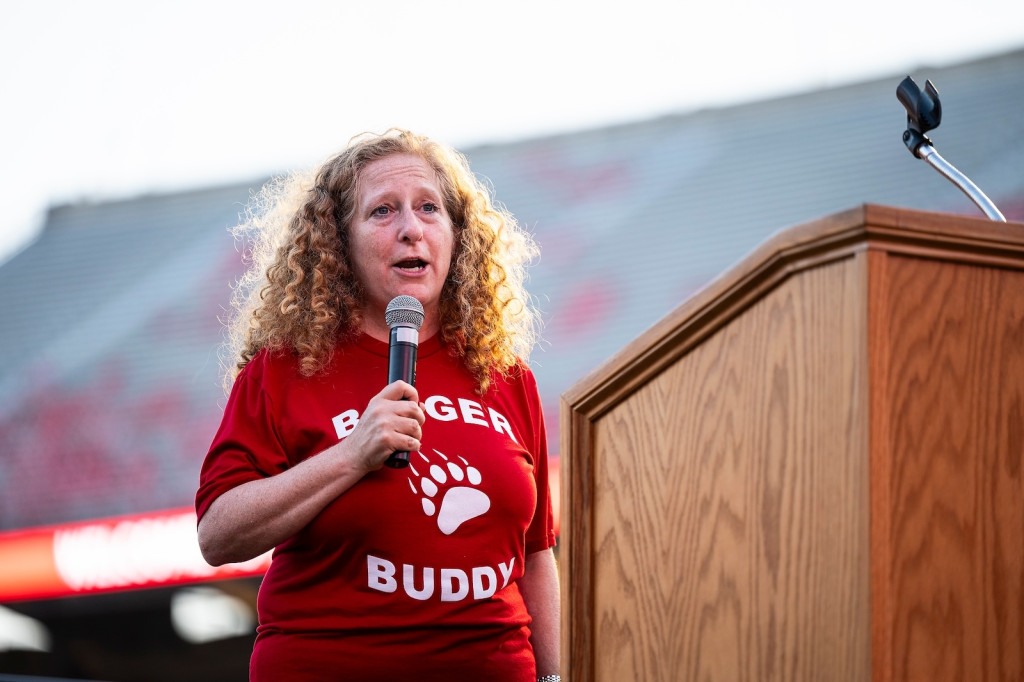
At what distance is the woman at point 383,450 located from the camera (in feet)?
4.53

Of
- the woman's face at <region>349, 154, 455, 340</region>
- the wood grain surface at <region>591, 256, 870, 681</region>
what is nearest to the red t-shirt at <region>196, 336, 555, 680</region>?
the woman's face at <region>349, 154, 455, 340</region>

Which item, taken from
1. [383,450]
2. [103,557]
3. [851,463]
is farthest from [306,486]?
[103,557]

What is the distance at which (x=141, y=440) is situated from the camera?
6699 millimetres

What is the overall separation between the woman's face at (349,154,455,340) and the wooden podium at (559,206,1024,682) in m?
0.61

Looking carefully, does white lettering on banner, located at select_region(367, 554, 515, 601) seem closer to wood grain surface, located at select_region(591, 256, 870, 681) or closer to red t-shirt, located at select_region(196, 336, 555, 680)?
red t-shirt, located at select_region(196, 336, 555, 680)

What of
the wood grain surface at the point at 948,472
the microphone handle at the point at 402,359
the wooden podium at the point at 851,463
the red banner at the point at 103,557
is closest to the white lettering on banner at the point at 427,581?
the microphone handle at the point at 402,359

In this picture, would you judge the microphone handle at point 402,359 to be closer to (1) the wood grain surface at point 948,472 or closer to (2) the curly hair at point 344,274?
(2) the curly hair at point 344,274

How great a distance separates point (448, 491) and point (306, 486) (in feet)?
0.70

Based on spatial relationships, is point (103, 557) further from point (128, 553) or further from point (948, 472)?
point (948, 472)

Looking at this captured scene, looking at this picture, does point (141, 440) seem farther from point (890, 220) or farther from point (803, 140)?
point (890, 220)

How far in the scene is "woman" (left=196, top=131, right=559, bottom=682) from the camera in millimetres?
1382

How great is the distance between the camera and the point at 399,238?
1.62m

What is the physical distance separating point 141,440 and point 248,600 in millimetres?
Answer: 1634

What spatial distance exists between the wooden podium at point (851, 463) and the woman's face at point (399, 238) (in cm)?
61
